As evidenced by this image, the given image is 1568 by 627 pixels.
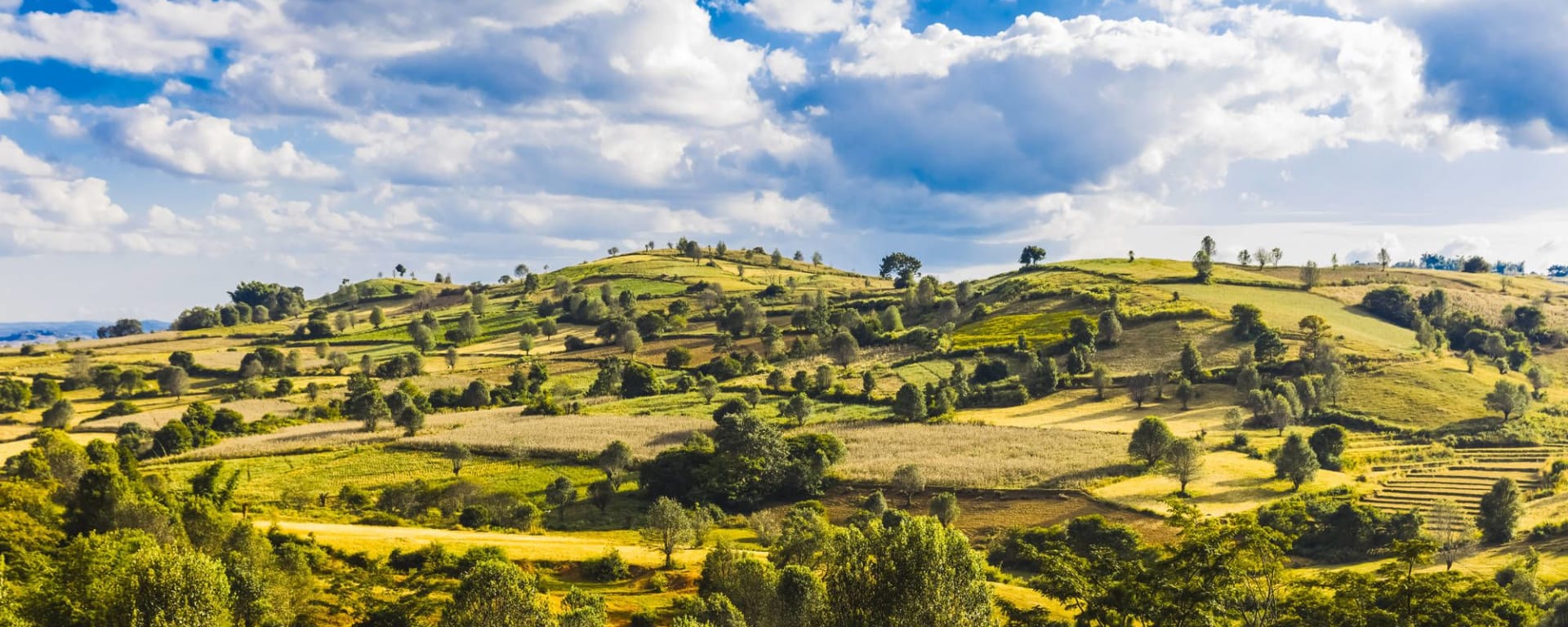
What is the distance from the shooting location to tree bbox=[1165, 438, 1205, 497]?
8925 cm

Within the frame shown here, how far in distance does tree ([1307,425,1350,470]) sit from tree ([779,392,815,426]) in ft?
198

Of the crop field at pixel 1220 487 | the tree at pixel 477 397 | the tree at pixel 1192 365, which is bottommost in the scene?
the crop field at pixel 1220 487

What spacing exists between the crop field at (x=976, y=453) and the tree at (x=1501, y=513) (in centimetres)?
3269

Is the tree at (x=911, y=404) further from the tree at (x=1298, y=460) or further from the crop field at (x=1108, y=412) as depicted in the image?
the tree at (x=1298, y=460)

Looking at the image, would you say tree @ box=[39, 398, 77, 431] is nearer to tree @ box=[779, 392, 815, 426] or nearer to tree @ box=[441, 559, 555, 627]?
tree @ box=[779, 392, 815, 426]

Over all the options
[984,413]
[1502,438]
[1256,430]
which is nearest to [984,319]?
[984,413]

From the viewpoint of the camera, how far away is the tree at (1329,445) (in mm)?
97688

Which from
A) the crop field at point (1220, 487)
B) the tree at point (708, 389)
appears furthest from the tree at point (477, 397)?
the crop field at point (1220, 487)

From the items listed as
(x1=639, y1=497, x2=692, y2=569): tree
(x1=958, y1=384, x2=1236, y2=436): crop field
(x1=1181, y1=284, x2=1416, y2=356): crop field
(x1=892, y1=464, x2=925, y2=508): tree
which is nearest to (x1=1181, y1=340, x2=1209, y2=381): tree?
(x1=958, y1=384, x2=1236, y2=436): crop field

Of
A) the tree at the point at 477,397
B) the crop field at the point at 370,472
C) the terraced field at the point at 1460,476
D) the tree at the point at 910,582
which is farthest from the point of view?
the tree at the point at 477,397

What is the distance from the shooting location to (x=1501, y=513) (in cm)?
7562

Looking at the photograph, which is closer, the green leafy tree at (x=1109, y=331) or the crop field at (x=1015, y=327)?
the green leafy tree at (x=1109, y=331)

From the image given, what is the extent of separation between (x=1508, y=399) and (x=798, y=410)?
9092cm

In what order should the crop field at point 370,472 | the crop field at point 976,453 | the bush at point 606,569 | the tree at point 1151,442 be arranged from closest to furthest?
the bush at point 606,569
the crop field at point 370,472
the crop field at point 976,453
the tree at point 1151,442
